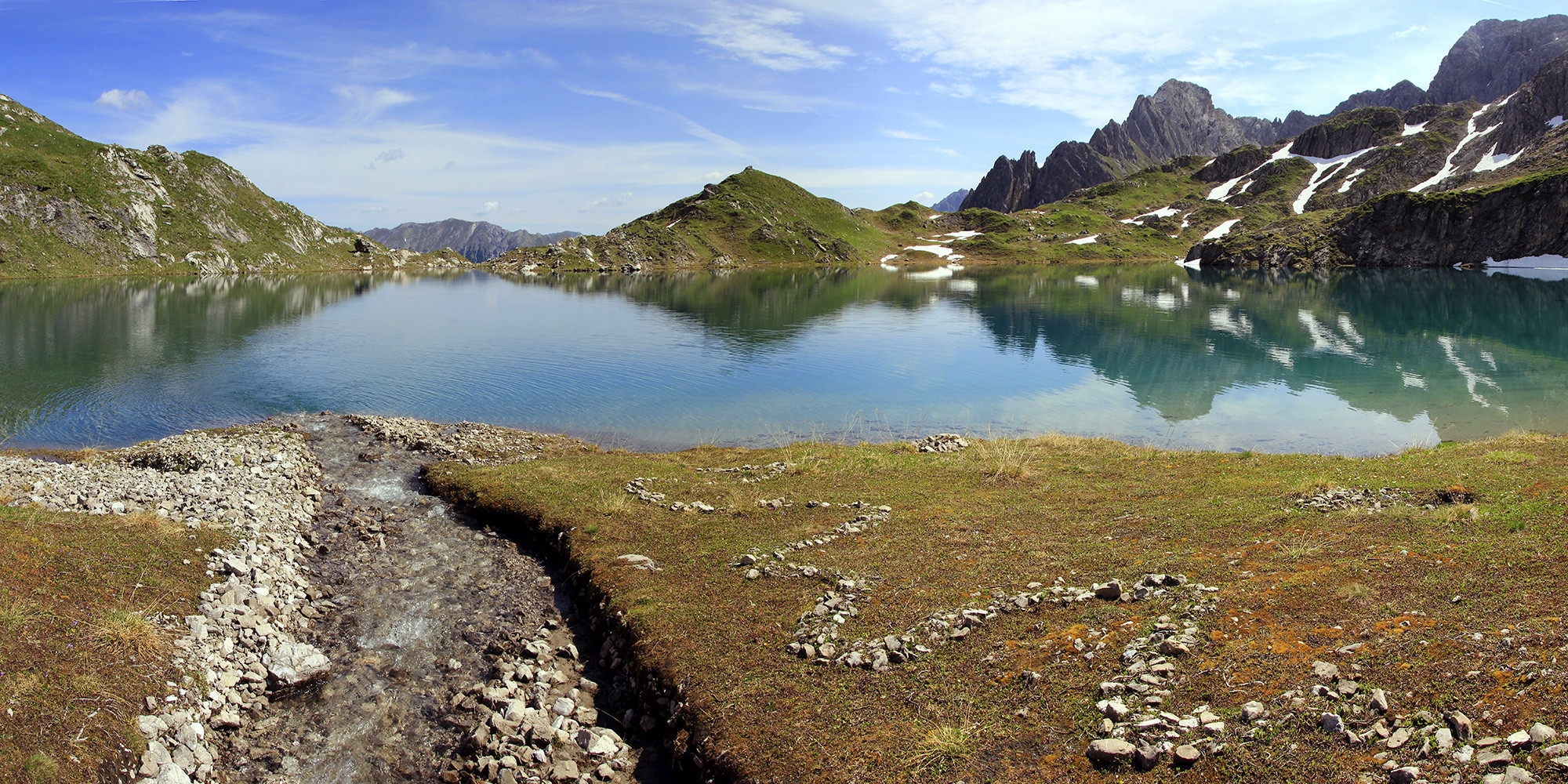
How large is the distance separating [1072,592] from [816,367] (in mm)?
48934

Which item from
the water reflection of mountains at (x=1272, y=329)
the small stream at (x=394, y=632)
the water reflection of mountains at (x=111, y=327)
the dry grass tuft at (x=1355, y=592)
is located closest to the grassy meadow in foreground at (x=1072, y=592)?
the dry grass tuft at (x=1355, y=592)

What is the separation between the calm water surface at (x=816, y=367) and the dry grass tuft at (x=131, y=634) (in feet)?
84.8

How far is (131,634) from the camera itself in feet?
46.8

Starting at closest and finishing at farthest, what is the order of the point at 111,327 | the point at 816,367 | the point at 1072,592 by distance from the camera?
1. the point at 1072,592
2. the point at 816,367
3. the point at 111,327

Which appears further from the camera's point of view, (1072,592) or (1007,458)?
(1007,458)

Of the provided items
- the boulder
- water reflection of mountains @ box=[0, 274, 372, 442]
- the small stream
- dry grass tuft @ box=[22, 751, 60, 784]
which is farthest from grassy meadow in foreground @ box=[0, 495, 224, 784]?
water reflection of mountains @ box=[0, 274, 372, 442]

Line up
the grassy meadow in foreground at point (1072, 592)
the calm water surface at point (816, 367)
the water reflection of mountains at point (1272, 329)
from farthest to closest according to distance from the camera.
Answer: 1. the water reflection of mountains at point (1272, 329)
2. the calm water surface at point (816, 367)
3. the grassy meadow in foreground at point (1072, 592)

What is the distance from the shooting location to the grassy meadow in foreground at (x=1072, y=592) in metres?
10.4

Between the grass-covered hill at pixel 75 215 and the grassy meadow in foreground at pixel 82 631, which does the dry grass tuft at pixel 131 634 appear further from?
the grass-covered hill at pixel 75 215

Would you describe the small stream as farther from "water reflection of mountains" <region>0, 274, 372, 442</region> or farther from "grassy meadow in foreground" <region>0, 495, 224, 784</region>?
"water reflection of mountains" <region>0, 274, 372, 442</region>

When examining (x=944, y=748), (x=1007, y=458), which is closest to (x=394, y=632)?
(x=944, y=748)

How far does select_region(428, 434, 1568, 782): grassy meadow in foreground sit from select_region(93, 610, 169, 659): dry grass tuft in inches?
365

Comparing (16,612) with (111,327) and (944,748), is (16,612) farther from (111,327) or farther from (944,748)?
(111,327)

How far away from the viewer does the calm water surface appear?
4316 cm
